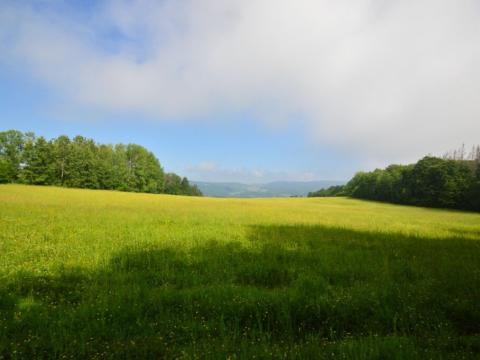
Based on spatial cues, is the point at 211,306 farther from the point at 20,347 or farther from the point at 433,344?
the point at 433,344

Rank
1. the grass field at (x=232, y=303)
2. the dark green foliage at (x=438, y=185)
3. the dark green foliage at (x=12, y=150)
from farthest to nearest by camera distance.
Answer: the dark green foliage at (x=12, y=150)
the dark green foliage at (x=438, y=185)
the grass field at (x=232, y=303)

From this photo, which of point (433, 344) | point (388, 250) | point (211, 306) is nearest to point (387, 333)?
point (433, 344)

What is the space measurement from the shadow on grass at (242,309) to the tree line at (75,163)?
240 feet

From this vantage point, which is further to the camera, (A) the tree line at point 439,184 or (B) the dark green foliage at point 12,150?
(B) the dark green foliage at point 12,150

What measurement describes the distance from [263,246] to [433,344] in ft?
20.8

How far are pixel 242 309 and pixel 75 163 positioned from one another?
264 feet

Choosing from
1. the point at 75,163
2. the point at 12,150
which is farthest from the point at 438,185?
the point at 12,150

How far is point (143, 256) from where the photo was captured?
25.9 feet

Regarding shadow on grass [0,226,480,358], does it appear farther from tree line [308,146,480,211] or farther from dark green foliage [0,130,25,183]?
dark green foliage [0,130,25,183]

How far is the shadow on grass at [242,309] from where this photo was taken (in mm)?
3578

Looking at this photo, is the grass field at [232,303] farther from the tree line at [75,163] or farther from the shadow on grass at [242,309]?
the tree line at [75,163]

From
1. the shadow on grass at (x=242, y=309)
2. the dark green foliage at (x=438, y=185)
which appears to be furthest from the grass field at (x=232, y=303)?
the dark green foliage at (x=438, y=185)

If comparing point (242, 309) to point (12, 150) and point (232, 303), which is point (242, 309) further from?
point (12, 150)

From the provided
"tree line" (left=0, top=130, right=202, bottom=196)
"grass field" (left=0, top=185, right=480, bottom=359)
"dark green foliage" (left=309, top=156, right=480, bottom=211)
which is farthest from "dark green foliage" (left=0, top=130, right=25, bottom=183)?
"dark green foliage" (left=309, top=156, right=480, bottom=211)
